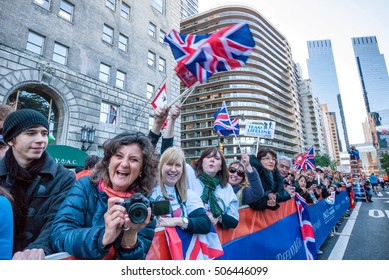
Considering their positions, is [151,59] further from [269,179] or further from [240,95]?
[240,95]

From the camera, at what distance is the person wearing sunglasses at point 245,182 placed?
3.05 m

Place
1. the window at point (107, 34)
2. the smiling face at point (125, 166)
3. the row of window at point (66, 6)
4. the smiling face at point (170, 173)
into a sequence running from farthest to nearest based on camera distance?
the window at point (107, 34) < the row of window at point (66, 6) < the smiling face at point (170, 173) < the smiling face at point (125, 166)

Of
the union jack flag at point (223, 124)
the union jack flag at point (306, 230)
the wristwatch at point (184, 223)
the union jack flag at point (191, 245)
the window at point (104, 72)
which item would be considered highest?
the window at point (104, 72)

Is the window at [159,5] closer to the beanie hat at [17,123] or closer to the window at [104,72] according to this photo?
the window at [104,72]

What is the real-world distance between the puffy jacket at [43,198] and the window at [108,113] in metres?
12.2

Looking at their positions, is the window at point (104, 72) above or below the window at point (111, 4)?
below

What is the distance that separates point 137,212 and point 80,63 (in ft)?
45.2

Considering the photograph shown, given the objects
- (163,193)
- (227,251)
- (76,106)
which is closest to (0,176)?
(163,193)

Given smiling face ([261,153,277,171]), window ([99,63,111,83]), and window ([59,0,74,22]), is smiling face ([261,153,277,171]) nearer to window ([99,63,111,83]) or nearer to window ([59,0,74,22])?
window ([99,63,111,83])

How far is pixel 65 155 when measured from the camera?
8.24 m

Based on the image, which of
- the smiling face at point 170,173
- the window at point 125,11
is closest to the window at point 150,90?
the window at point 125,11

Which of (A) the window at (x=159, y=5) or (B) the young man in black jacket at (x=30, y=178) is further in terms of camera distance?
(A) the window at (x=159, y=5)

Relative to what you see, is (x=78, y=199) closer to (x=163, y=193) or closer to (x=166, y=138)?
(x=163, y=193)

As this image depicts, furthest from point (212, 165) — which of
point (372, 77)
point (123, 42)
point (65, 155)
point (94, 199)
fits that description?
point (123, 42)
